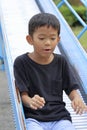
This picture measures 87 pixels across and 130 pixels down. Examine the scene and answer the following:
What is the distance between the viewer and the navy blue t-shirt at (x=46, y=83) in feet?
8.20

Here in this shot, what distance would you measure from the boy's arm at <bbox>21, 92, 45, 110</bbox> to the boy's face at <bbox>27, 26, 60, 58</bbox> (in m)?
0.27

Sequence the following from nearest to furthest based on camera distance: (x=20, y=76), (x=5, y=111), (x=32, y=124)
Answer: (x=32, y=124)
(x=20, y=76)
(x=5, y=111)

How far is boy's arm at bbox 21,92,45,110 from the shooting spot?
7.45 ft

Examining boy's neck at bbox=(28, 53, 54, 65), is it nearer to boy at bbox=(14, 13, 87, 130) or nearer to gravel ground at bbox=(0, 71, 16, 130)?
boy at bbox=(14, 13, 87, 130)

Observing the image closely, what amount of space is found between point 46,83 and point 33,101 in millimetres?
276

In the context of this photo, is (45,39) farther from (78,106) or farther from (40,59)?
(78,106)

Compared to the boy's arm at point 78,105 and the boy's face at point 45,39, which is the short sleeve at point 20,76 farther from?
the boy's arm at point 78,105

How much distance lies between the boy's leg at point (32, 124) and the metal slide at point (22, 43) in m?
0.04

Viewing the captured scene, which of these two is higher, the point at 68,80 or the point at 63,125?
the point at 68,80

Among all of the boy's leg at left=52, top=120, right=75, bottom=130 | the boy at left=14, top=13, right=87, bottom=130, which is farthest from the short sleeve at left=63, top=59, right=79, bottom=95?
the boy's leg at left=52, top=120, right=75, bottom=130

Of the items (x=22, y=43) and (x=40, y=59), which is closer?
(x=40, y=59)

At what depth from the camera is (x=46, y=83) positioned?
2.56 metres

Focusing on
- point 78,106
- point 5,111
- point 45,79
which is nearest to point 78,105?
point 78,106

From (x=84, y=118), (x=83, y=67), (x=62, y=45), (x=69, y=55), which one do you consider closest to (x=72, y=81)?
(x=84, y=118)
